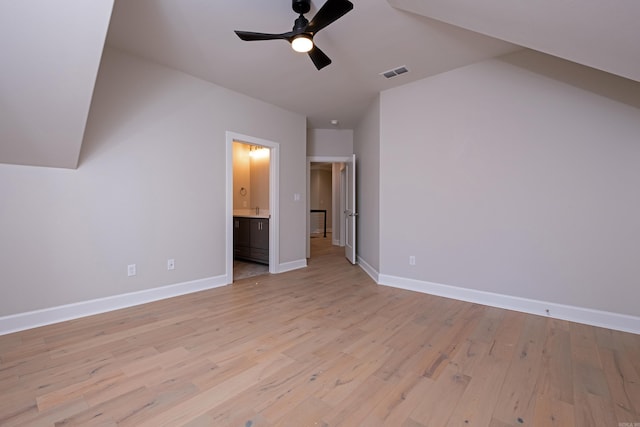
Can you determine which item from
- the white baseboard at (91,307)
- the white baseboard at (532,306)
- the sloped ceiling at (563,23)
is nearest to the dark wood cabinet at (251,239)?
the white baseboard at (91,307)

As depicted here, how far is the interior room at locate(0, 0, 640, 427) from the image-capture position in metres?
1.62

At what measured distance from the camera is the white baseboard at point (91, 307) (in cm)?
233

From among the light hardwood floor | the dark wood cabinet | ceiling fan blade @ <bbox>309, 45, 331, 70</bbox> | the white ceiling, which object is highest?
the white ceiling

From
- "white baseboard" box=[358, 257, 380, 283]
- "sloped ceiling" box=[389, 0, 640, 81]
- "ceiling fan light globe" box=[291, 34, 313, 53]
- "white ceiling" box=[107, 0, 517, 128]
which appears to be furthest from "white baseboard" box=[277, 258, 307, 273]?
"sloped ceiling" box=[389, 0, 640, 81]

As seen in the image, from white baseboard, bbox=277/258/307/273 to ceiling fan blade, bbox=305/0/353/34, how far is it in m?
3.37

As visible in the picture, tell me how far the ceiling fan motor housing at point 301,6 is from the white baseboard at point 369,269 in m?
3.15

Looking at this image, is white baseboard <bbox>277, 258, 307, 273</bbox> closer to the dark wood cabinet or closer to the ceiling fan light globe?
the dark wood cabinet

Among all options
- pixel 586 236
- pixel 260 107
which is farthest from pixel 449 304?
pixel 260 107

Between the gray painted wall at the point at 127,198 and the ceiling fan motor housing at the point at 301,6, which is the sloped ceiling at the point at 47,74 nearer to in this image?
the gray painted wall at the point at 127,198

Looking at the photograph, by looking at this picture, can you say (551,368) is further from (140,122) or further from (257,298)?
(140,122)

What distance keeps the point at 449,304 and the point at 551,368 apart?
1.22 meters

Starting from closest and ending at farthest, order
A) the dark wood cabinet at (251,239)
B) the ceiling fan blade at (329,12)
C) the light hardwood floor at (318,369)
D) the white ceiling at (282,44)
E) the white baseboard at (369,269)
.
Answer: the light hardwood floor at (318,369) → the ceiling fan blade at (329,12) → the white ceiling at (282,44) → the white baseboard at (369,269) → the dark wood cabinet at (251,239)

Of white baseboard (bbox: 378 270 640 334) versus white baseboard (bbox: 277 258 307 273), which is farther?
white baseboard (bbox: 277 258 307 273)

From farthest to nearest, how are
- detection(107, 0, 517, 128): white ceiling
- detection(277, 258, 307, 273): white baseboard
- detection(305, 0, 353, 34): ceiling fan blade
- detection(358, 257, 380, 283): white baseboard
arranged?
1. detection(277, 258, 307, 273): white baseboard
2. detection(358, 257, 380, 283): white baseboard
3. detection(107, 0, 517, 128): white ceiling
4. detection(305, 0, 353, 34): ceiling fan blade
